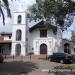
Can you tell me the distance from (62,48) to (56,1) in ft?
125

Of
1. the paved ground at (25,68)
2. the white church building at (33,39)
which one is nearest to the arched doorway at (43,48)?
the white church building at (33,39)

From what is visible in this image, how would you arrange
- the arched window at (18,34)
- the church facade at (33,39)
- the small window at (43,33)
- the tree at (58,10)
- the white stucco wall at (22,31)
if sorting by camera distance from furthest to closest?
1. the small window at (43,33)
2. the arched window at (18,34)
3. the church facade at (33,39)
4. the white stucco wall at (22,31)
5. the tree at (58,10)

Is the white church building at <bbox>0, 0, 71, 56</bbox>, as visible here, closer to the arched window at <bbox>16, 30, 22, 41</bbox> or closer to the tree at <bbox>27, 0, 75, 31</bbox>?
the arched window at <bbox>16, 30, 22, 41</bbox>

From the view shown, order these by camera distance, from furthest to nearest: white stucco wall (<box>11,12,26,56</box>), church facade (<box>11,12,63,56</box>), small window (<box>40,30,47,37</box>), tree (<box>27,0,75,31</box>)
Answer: small window (<box>40,30,47,37</box>), church facade (<box>11,12,63,56</box>), white stucco wall (<box>11,12,26,56</box>), tree (<box>27,0,75,31</box>)

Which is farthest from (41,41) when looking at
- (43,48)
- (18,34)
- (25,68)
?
(25,68)

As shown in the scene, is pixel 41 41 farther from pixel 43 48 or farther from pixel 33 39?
pixel 33 39

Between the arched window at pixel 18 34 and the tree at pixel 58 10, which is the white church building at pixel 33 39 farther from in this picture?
the tree at pixel 58 10

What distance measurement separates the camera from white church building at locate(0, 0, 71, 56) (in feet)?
189

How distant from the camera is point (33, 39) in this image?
2333 inches

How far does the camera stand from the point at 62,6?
21.4 m

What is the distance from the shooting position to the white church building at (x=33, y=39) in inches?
2270

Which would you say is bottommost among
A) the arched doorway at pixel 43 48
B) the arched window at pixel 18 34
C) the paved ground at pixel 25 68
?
the paved ground at pixel 25 68

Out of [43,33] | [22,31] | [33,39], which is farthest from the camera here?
[33,39]

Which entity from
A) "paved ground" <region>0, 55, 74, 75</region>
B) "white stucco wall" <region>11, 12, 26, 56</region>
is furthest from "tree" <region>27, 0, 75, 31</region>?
"white stucco wall" <region>11, 12, 26, 56</region>
